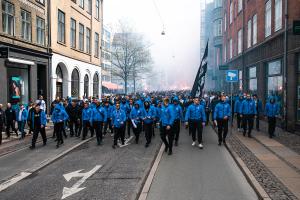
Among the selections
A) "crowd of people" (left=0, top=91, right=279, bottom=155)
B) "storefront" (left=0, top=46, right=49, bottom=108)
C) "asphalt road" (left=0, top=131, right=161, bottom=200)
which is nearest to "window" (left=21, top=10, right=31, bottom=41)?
"storefront" (left=0, top=46, right=49, bottom=108)

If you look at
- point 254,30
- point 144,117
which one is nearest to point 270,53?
point 254,30

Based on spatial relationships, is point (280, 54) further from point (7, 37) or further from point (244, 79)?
point (7, 37)

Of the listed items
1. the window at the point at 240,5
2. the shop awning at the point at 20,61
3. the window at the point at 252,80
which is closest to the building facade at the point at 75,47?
the shop awning at the point at 20,61

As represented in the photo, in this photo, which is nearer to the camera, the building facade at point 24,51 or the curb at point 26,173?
the curb at point 26,173

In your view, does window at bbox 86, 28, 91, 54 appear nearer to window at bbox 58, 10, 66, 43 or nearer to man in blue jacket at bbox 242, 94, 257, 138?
window at bbox 58, 10, 66, 43

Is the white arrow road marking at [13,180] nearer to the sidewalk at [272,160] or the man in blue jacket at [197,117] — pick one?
the sidewalk at [272,160]

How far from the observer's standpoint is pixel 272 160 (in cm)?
1013

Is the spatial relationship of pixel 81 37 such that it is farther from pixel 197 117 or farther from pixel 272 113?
pixel 197 117

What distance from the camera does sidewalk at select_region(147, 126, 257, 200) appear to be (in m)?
6.93

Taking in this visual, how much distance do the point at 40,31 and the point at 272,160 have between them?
19280 millimetres

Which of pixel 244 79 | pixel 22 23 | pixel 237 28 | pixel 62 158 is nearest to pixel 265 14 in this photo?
pixel 244 79

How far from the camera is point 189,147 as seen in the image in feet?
42.6

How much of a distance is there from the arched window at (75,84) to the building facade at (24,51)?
235 inches

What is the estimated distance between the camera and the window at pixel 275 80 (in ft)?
61.4
